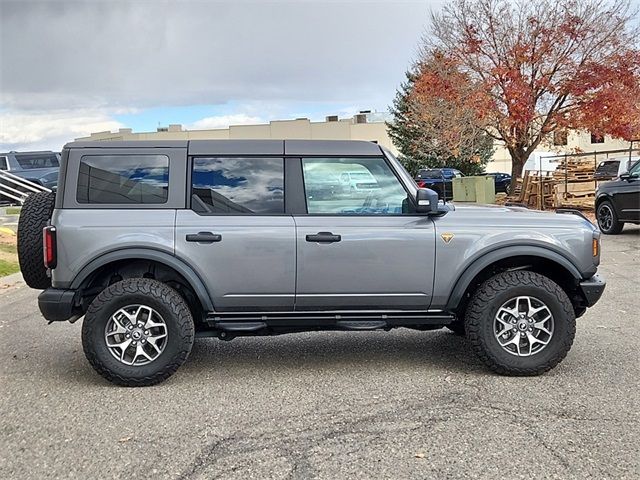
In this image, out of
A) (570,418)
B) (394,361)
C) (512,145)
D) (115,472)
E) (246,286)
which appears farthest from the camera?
(512,145)

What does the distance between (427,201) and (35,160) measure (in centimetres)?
2010

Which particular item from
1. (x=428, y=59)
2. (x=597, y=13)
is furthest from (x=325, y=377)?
(x=428, y=59)

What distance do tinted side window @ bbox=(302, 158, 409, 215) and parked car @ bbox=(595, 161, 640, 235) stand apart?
8.75 meters

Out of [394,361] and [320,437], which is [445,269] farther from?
[320,437]

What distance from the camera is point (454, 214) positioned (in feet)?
16.0

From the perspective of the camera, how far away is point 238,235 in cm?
466

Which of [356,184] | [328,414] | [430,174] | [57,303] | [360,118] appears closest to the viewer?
[328,414]

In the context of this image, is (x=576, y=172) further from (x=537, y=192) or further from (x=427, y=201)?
(x=427, y=201)

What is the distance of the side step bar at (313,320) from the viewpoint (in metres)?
4.77

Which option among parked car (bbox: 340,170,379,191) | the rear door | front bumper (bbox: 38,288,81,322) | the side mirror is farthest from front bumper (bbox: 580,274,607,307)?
front bumper (bbox: 38,288,81,322)

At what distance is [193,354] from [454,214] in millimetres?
2601

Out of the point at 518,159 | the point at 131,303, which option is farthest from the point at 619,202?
the point at 131,303

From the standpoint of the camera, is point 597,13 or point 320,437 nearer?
point 320,437

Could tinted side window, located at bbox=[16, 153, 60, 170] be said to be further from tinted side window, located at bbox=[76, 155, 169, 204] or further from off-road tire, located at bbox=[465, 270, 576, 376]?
off-road tire, located at bbox=[465, 270, 576, 376]
